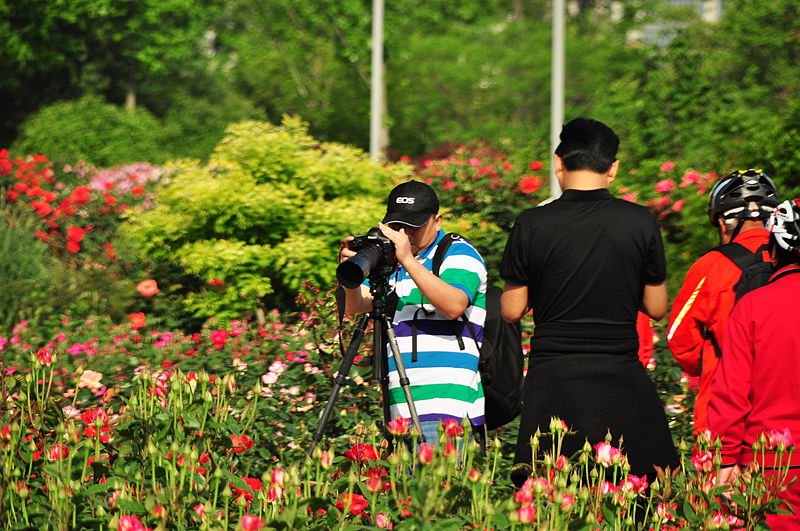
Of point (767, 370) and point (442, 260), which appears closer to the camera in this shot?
point (767, 370)

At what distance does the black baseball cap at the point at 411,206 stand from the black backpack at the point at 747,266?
1.08 m

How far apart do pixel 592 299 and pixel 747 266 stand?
75 centimetres

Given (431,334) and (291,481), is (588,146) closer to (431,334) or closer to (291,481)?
(431,334)

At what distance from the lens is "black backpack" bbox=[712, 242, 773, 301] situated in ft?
11.3

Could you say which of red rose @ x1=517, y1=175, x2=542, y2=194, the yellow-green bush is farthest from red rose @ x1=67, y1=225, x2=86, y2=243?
red rose @ x1=517, y1=175, x2=542, y2=194

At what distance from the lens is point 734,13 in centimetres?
3750

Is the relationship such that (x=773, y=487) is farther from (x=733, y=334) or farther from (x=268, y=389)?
(x=268, y=389)

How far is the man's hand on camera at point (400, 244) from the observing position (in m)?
3.40

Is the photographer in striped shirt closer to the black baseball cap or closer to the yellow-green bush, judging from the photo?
the black baseball cap

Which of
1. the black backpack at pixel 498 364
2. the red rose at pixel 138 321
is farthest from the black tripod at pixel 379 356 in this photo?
the red rose at pixel 138 321

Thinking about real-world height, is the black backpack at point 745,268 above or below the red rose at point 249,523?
above

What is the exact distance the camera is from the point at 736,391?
301 centimetres

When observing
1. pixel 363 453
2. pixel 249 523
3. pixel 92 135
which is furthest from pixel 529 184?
pixel 92 135

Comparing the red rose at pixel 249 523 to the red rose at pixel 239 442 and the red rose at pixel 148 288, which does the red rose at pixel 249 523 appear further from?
the red rose at pixel 148 288
